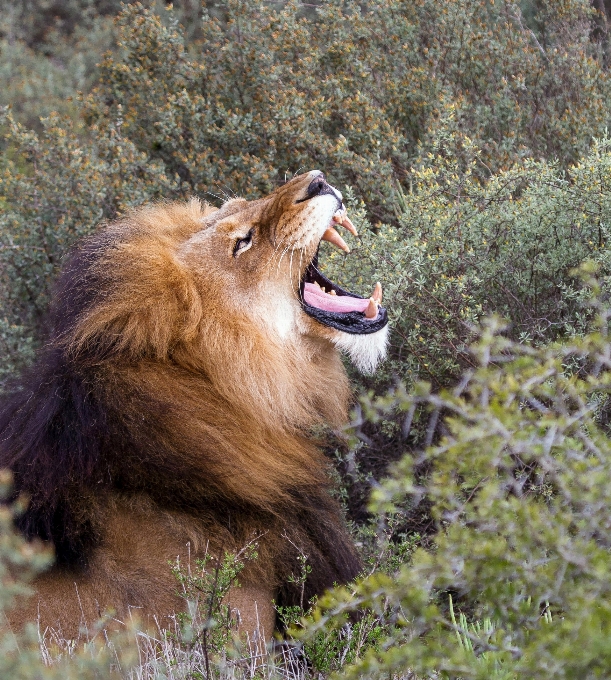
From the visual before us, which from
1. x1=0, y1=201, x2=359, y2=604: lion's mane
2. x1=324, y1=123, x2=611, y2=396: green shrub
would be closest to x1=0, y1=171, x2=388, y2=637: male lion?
x1=0, y1=201, x2=359, y2=604: lion's mane

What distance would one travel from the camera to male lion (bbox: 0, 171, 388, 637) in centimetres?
300

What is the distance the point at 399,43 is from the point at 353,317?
3.65 metres

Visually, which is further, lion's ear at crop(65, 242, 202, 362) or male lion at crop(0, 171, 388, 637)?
lion's ear at crop(65, 242, 202, 362)

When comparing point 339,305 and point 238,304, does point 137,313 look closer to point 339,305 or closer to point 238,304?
point 238,304

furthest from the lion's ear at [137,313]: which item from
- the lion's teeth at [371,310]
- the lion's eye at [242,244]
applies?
the lion's teeth at [371,310]

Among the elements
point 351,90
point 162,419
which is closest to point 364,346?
point 162,419

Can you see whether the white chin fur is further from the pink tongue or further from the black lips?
the pink tongue

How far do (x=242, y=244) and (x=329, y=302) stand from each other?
16.9 inches

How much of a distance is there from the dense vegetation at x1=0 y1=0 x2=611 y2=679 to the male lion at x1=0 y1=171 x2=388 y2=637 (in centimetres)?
22

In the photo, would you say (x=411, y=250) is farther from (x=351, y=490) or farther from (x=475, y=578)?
(x=475, y=578)

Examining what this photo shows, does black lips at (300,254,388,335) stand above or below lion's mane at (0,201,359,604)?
above

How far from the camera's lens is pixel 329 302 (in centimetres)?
371

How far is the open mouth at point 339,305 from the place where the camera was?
358cm

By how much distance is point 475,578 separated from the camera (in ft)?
6.28
